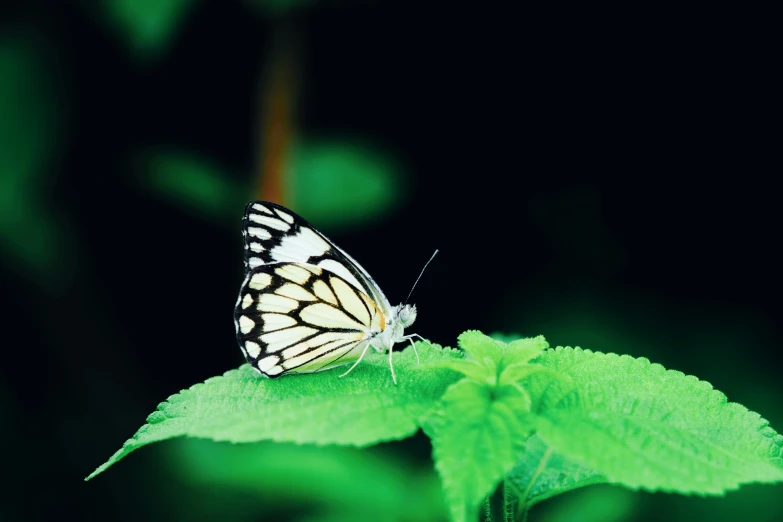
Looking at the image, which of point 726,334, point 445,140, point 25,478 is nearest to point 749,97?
point 726,334

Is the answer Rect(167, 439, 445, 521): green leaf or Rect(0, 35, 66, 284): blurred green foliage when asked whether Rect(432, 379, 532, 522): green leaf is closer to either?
Rect(167, 439, 445, 521): green leaf

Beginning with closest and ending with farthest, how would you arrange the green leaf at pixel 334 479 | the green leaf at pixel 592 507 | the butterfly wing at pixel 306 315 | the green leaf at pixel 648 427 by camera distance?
the green leaf at pixel 648 427, the butterfly wing at pixel 306 315, the green leaf at pixel 592 507, the green leaf at pixel 334 479

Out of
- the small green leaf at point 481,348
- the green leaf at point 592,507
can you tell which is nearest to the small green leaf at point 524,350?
the small green leaf at point 481,348

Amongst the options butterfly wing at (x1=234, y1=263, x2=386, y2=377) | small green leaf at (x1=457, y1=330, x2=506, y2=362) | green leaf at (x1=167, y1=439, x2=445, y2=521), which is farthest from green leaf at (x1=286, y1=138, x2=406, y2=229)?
small green leaf at (x1=457, y1=330, x2=506, y2=362)

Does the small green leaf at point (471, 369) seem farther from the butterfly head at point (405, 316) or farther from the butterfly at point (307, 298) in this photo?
the butterfly head at point (405, 316)

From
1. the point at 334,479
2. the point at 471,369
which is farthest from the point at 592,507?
the point at 471,369

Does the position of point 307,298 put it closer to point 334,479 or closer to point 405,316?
point 405,316
